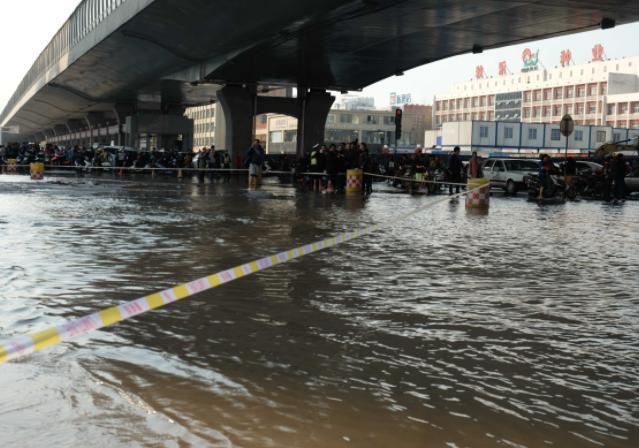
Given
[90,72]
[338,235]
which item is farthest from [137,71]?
[338,235]

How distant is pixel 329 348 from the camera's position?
5953mm

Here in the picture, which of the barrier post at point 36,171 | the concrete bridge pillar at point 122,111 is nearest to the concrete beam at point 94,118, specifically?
the concrete bridge pillar at point 122,111

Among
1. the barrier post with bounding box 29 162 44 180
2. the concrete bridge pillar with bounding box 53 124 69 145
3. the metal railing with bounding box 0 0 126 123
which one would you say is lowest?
the barrier post with bounding box 29 162 44 180

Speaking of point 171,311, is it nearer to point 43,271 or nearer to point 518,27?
point 43,271

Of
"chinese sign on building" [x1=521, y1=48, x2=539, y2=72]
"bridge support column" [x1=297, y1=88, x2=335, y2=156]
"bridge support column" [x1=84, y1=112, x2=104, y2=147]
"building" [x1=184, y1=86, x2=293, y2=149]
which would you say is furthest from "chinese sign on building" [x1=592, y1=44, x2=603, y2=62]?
"bridge support column" [x1=297, y1=88, x2=335, y2=156]

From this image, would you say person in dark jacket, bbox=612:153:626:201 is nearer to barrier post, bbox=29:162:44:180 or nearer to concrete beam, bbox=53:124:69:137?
barrier post, bbox=29:162:44:180

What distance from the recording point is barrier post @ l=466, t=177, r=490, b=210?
2231 centimetres

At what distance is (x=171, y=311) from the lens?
23.6 ft

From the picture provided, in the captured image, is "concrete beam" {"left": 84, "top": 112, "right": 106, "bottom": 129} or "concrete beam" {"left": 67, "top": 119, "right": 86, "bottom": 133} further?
"concrete beam" {"left": 67, "top": 119, "right": 86, "bottom": 133}

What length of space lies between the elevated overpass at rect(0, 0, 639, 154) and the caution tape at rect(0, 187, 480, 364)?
54.3ft

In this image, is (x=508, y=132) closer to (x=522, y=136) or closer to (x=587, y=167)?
(x=522, y=136)

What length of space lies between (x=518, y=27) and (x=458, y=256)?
2316 centimetres

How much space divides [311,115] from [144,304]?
48.2 metres

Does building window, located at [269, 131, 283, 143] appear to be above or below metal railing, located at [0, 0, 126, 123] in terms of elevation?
below
